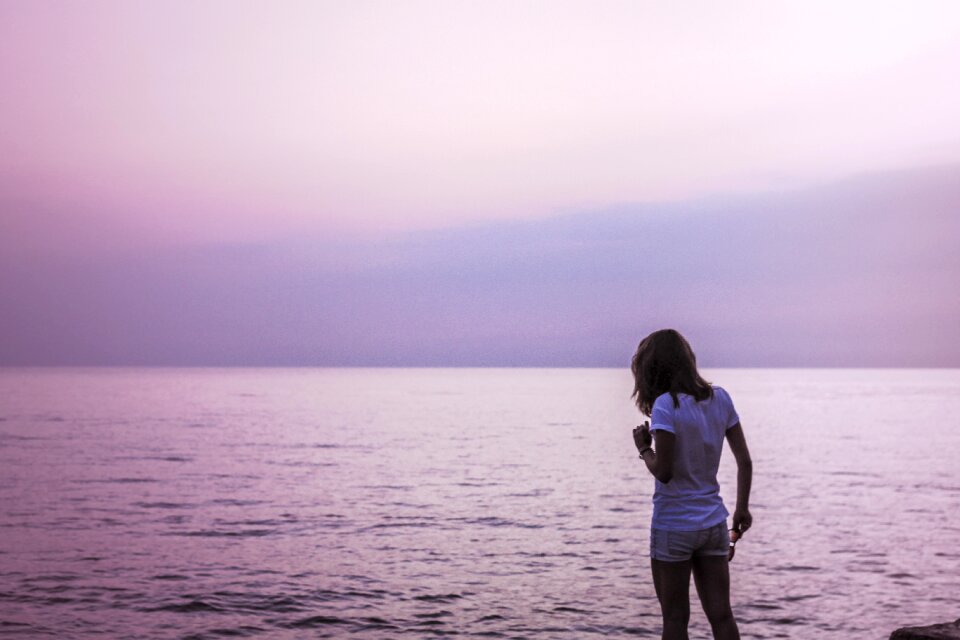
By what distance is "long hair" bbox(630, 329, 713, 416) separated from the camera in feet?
17.1

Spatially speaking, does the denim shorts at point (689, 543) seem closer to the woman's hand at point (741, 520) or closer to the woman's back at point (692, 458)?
the woman's back at point (692, 458)

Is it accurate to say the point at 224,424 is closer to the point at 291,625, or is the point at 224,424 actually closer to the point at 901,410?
the point at 291,625

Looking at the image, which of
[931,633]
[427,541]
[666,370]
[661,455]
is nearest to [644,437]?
[661,455]

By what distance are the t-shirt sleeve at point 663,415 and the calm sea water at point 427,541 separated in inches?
347

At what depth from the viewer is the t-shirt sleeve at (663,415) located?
16.7 ft

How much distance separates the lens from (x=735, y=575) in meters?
17.6

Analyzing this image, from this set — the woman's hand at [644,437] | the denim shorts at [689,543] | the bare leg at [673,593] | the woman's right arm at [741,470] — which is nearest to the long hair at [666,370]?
the woman's hand at [644,437]

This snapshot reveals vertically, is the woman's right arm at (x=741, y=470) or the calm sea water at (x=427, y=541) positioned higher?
the woman's right arm at (x=741, y=470)

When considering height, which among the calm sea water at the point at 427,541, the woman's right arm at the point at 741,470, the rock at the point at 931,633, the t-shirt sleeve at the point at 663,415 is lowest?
the calm sea water at the point at 427,541

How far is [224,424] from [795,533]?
50.4 metres

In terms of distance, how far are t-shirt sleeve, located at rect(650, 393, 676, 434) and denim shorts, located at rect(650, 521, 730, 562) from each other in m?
0.62

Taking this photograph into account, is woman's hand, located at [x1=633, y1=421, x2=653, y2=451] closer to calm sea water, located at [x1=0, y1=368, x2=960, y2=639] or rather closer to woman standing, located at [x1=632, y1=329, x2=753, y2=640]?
woman standing, located at [x1=632, y1=329, x2=753, y2=640]

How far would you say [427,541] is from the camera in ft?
66.6

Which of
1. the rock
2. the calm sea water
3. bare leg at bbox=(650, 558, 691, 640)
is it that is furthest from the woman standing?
the calm sea water
